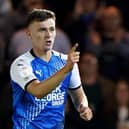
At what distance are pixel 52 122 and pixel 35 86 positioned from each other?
541 mm

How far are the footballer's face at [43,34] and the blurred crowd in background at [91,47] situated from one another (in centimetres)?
296

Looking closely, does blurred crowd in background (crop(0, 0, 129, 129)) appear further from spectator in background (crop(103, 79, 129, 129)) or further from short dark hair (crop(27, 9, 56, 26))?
short dark hair (crop(27, 9, 56, 26))

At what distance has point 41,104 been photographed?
5883mm

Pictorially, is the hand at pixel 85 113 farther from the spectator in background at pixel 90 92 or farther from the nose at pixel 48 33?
the spectator in background at pixel 90 92

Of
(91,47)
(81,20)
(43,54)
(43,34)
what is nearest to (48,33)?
(43,34)

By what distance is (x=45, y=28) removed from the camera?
5.71m

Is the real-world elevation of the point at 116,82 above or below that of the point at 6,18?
below

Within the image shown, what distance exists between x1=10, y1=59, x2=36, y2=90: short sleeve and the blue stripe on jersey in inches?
2.8

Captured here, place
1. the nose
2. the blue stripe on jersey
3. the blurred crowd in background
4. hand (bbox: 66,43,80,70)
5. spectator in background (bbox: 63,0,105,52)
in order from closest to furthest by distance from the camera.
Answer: hand (bbox: 66,43,80,70) → the nose → the blue stripe on jersey → the blurred crowd in background → spectator in background (bbox: 63,0,105,52)

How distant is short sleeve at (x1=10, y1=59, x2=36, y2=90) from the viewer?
5697mm

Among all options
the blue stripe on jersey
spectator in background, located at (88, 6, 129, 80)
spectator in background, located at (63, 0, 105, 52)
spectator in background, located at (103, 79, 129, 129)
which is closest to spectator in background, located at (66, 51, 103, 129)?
spectator in background, located at (103, 79, 129, 129)

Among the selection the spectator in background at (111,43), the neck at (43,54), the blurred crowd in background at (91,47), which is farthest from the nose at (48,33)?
the spectator in background at (111,43)

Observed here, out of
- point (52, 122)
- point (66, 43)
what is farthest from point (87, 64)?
point (52, 122)

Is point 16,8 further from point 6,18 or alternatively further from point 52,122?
point 52,122
